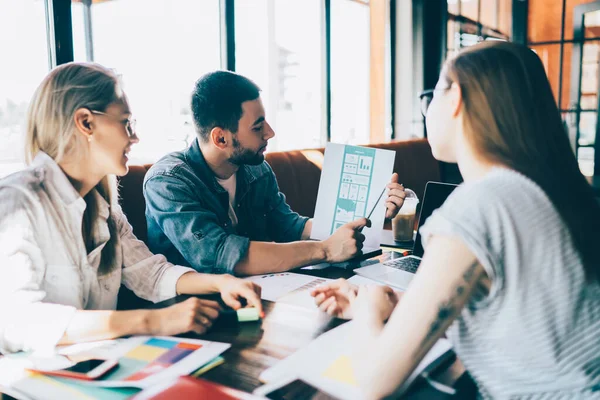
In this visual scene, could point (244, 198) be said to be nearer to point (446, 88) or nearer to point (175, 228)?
point (175, 228)

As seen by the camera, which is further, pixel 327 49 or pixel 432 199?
pixel 327 49

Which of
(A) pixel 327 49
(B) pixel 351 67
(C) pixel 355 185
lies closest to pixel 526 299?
(C) pixel 355 185

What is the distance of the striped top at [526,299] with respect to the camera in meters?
0.75

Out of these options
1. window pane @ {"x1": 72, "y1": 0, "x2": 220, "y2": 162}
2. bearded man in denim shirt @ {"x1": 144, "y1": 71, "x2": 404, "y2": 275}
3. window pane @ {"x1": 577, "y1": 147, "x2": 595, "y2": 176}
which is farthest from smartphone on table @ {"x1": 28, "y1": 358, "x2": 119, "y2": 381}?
window pane @ {"x1": 577, "y1": 147, "x2": 595, "y2": 176}

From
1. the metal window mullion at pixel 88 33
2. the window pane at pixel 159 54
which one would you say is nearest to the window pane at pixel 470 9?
the window pane at pixel 159 54

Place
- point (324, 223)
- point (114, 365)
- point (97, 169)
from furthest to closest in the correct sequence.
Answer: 1. point (324, 223)
2. point (97, 169)
3. point (114, 365)

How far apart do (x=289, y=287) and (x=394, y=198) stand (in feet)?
1.75

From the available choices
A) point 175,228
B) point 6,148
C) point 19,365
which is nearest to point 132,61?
point 6,148

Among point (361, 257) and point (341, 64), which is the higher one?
point (341, 64)

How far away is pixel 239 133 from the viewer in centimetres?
179

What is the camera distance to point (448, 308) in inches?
29.2

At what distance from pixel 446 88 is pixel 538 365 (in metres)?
0.45

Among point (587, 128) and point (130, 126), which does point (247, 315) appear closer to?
point (130, 126)

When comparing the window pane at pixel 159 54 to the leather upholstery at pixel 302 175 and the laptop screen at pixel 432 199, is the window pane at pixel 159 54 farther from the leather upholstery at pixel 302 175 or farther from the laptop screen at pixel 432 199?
the laptop screen at pixel 432 199
